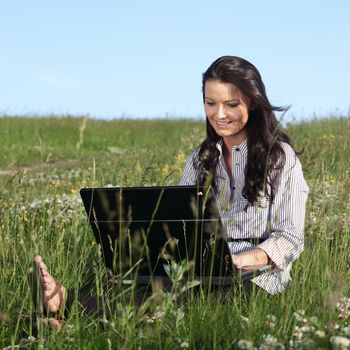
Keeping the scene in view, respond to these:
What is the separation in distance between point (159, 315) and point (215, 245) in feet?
1.58

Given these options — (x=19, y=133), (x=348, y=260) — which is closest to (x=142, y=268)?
(x=348, y=260)

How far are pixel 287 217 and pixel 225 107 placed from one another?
0.71m

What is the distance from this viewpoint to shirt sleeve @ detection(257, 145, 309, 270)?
4186 millimetres

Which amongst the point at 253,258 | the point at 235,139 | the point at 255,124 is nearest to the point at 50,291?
the point at 253,258

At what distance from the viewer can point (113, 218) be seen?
13.1ft

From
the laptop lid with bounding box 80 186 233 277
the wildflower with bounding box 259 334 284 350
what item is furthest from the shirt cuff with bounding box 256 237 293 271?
the wildflower with bounding box 259 334 284 350

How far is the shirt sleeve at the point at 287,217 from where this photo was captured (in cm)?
419

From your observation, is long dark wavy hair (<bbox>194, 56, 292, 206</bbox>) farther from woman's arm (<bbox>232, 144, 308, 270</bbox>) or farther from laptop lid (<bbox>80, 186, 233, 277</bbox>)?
laptop lid (<bbox>80, 186, 233, 277</bbox>)

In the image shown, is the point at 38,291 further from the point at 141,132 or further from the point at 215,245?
the point at 141,132

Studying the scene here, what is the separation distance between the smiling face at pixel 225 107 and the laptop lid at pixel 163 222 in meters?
0.83

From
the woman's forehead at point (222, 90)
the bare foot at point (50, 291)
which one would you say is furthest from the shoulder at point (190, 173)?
the bare foot at point (50, 291)

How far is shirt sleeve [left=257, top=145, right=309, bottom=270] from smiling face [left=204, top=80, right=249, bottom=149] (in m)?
0.32

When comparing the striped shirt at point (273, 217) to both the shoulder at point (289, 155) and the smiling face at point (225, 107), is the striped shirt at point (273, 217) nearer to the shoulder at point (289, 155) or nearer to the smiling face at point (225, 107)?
the shoulder at point (289, 155)

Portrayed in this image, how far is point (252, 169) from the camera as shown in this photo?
457 centimetres
